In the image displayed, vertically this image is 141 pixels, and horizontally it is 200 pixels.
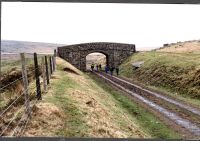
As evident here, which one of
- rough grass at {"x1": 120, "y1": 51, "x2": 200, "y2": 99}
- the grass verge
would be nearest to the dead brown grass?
the grass verge

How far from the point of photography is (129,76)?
183 ft

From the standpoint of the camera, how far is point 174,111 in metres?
25.1

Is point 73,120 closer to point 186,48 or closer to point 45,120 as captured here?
point 45,120

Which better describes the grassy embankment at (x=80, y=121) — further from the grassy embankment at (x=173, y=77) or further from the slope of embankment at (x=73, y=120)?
the grassy embankment at (x=173, y=77)

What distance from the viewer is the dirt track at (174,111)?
2017cm

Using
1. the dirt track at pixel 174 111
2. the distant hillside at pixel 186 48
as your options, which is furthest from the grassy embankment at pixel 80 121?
the distant hillside at pixel 186 48

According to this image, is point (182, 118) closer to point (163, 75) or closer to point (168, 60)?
point (163, 75)

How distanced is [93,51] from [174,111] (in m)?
49.0

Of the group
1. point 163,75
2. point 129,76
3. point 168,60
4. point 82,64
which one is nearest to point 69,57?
point 82,64

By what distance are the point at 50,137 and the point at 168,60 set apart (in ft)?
123

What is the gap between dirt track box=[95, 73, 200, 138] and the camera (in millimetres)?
20166

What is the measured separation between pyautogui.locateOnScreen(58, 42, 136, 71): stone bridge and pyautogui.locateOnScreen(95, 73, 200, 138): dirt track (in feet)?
125

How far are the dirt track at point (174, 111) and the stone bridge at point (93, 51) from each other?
3803cm

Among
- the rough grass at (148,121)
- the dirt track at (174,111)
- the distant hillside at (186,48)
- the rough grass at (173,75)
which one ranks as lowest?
the dirt track at (174,111)
